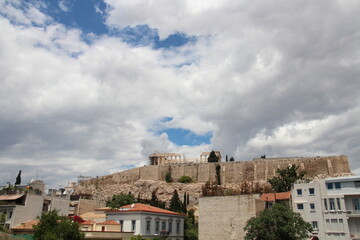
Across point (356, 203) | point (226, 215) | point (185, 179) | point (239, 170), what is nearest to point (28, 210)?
point (226, 215)

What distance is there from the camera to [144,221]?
3894cm

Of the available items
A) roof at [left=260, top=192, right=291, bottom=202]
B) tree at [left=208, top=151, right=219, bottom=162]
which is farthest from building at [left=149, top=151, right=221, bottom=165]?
roof at [left=260, top=192, right=291, bottom=202]

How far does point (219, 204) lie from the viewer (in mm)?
40906

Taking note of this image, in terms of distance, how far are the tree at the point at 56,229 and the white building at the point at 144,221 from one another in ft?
30.4

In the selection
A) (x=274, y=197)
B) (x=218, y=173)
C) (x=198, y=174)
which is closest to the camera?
(x=274, y=197)

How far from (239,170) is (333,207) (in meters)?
57.3

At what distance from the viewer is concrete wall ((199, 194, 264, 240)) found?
38.7m

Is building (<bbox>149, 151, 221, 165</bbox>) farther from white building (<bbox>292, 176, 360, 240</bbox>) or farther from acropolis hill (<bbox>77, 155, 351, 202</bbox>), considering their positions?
white building (<bbox>292, 176, 360, 240</bbox>)

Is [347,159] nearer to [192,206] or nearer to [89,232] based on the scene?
[192,206]

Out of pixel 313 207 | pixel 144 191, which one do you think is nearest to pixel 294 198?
pixel 313 207

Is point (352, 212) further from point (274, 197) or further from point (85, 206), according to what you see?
point (85, 206)

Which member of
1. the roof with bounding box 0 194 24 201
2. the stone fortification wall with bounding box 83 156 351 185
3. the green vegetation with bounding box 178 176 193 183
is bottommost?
the roof with bounding box 0 194 24 201

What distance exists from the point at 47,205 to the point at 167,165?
57.5m

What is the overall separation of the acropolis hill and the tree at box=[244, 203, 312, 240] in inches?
1998
